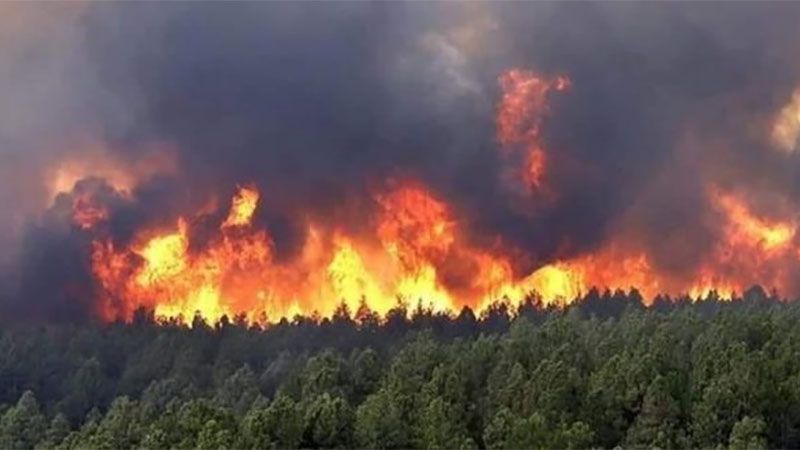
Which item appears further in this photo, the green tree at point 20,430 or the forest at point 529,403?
the green tree at point 20,430

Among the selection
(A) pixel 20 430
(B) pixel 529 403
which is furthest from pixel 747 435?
(A) pixel 20 430

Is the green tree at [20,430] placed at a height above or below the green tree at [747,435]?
above

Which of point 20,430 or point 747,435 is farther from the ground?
point 20,430

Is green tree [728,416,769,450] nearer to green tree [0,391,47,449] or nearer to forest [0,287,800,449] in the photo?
forest [0,287,800,449]

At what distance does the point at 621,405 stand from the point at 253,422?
29757 millimetres

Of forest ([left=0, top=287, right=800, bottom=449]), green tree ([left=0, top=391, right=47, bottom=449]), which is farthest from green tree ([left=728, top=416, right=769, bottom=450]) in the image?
green tree ([left=0, top=391, right=47, bottom=449])

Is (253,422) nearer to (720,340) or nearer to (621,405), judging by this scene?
(621,405)

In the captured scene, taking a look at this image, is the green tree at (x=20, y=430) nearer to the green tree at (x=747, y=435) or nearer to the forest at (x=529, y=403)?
the forest at (x=529, y=403)

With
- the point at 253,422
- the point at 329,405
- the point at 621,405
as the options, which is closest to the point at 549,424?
the point at 621,405

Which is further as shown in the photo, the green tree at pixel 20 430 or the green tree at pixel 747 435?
Result: the green tree at pixel 20 430

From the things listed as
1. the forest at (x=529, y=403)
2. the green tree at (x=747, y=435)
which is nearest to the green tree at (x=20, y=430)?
the forest at (x=529, y=403)

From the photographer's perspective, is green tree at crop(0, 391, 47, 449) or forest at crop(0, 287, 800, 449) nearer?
forest at crop(0, 287, 800, 449)

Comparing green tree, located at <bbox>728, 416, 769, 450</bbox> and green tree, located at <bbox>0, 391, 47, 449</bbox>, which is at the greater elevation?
green tree, located at <bbox>0, 391, 47, 449</bbox>

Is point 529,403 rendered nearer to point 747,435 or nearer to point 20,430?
point 747,435
